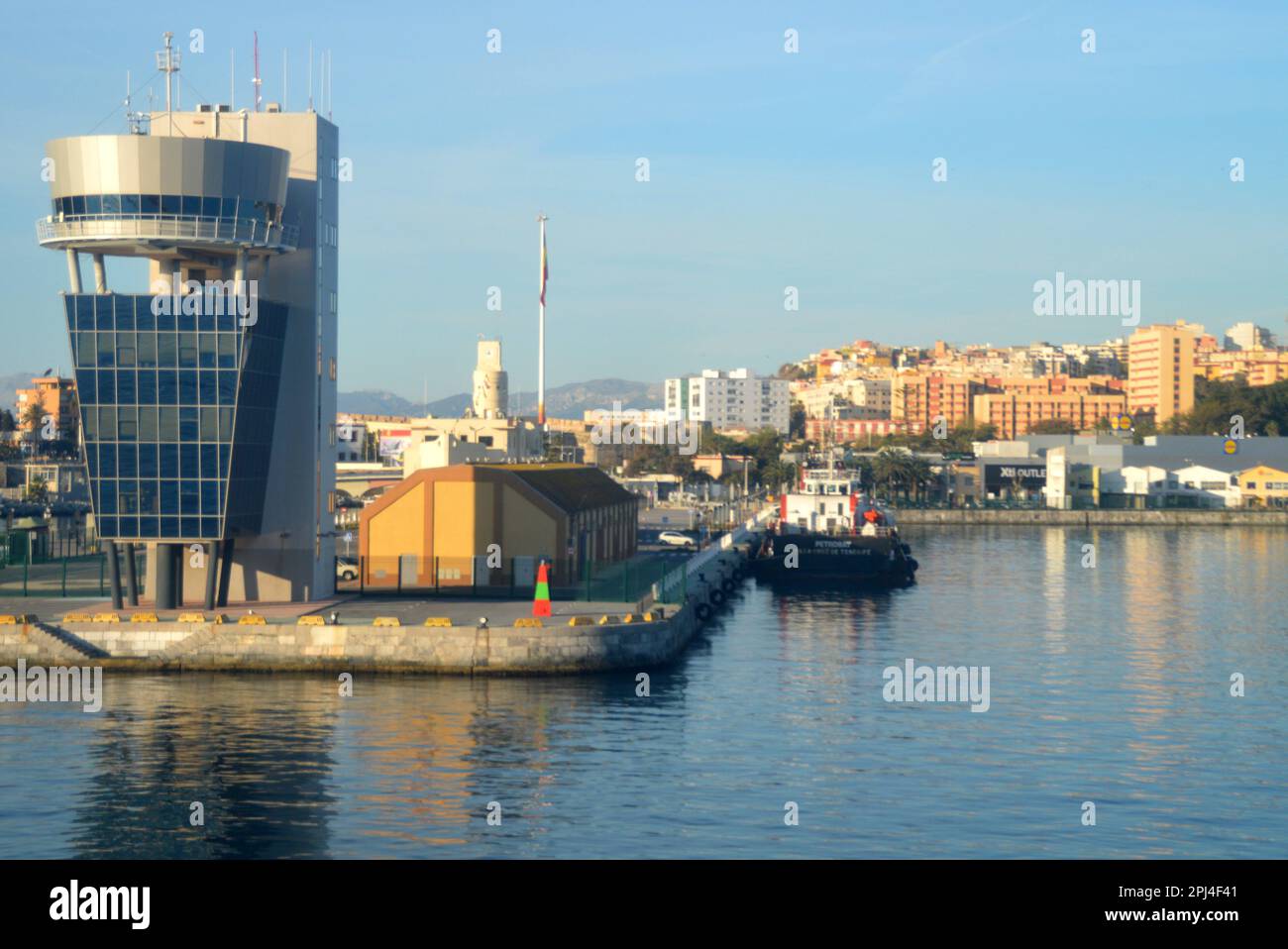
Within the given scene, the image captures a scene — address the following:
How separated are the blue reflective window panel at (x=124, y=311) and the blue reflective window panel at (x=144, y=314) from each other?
141 millimetres

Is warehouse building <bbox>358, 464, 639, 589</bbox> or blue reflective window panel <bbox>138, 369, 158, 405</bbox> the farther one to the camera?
warehouse building <bbox>358, 464, 639, 589</bbox>

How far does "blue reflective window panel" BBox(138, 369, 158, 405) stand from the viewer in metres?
55.8

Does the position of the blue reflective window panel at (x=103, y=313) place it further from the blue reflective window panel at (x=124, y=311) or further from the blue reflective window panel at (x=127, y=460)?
the blue reflective window panel at (x=127, y=460)

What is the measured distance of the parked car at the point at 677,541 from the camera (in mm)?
108062

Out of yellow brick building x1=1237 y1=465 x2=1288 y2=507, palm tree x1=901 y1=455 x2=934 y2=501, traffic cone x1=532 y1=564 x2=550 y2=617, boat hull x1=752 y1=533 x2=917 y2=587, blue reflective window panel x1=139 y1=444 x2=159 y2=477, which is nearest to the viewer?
traffic cone x1=532 y1=564 x2=550 y2=617

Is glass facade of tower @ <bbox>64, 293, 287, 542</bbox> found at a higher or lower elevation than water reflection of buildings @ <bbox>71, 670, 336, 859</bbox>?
higher

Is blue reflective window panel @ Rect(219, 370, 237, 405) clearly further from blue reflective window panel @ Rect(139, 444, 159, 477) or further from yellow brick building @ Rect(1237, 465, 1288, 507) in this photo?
yellow brick building @ Rect(1237, 465, 1288, 507)

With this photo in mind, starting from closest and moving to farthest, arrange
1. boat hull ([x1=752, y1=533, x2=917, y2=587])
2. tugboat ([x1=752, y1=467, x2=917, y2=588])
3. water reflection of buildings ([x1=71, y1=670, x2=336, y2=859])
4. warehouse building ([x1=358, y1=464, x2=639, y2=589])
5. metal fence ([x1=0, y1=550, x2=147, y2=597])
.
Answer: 1. water reflection of buildings ([x1=71, y1=670, x2=336, y2=859])
2. metal fence ([x1=0, y1=550, x2=147, y2=597])
3. warehouse building ([x1=358, y1=464, x2=639, y2=589])
4. boat hull ([x1=752, y1=533, x2=917, y2=587])
5. tugboat ([x1=752, y1=467, x2=917, y2=588])

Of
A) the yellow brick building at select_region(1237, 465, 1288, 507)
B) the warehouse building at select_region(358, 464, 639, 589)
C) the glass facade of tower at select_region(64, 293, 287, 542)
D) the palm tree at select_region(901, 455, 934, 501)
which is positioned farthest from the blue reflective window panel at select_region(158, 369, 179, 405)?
the yellow brick building at select_region(1237, 465, 1288, 507)

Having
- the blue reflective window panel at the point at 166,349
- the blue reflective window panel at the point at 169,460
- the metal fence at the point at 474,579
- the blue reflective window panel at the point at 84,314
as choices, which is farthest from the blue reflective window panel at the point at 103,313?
the metal fence at the point at 474,579

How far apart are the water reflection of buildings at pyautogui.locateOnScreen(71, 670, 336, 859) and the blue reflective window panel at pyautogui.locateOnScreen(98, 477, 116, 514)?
7.15 meters

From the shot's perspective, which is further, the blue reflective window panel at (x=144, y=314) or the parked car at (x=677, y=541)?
the parked car at (x=677, y=541)

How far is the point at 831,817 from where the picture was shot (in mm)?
34188
